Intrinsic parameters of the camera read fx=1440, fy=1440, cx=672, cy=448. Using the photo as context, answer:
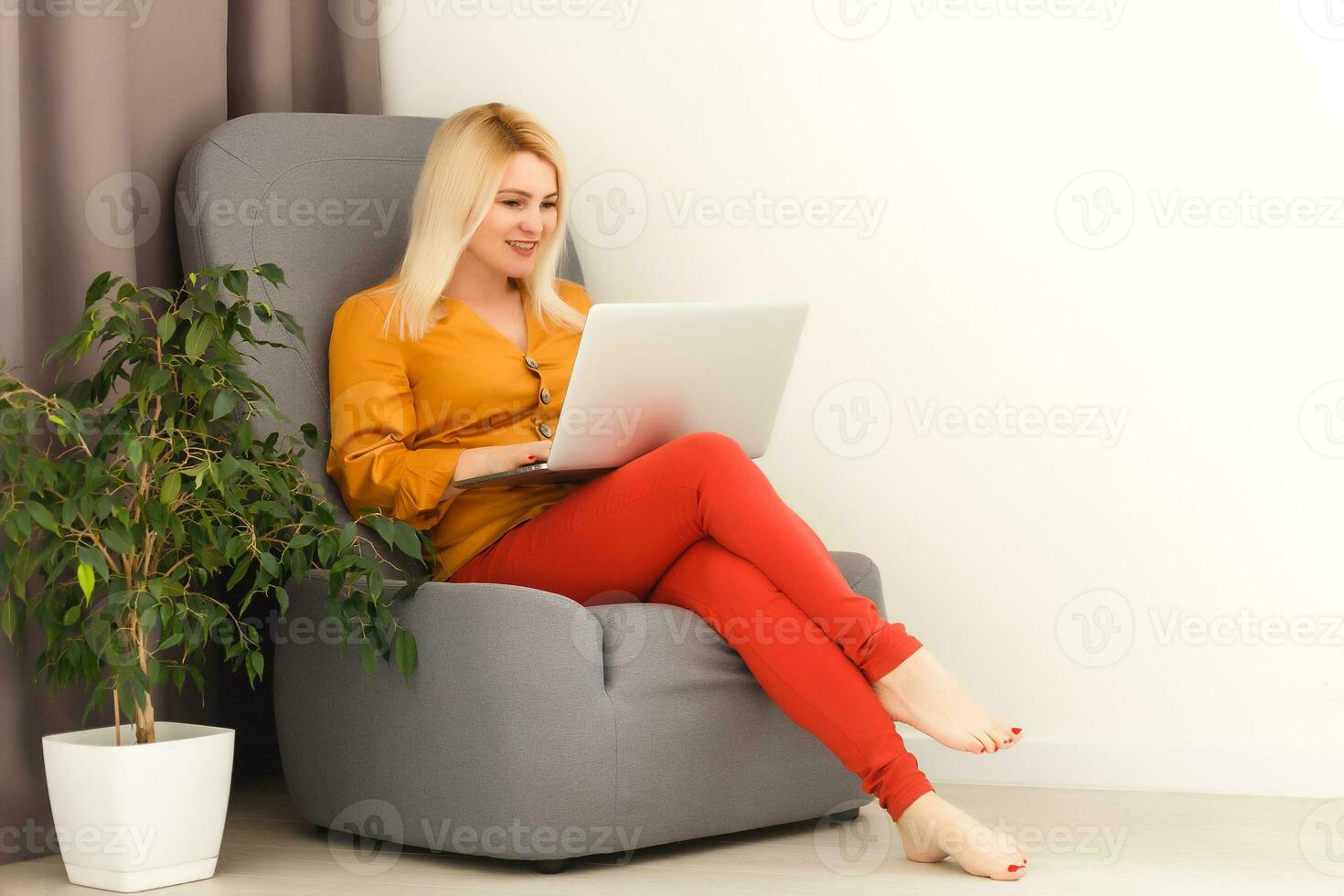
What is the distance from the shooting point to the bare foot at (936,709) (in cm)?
195

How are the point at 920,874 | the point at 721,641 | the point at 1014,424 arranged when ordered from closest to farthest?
the point at 920,874, the point at 721,641, the point at 1014,424

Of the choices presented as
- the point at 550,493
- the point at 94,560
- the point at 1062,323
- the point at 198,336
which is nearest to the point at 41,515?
the point at 94,560

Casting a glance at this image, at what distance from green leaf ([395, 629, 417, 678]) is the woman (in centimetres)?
25

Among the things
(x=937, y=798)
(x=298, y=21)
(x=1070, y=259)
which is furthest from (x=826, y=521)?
(x=298, y=21)

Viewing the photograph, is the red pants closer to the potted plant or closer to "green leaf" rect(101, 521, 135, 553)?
the potted plant

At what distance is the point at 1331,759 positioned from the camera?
251 centimetres

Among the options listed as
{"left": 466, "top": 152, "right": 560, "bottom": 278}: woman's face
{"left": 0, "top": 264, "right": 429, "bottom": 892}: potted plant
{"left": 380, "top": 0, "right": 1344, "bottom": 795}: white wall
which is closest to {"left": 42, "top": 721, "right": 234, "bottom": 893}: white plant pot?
{"left": 0, "top": 264, "right": 429, "bottom": 892}: potted plant

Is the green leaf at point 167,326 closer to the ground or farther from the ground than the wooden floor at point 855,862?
farther from the ground

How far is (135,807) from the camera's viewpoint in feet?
6.10

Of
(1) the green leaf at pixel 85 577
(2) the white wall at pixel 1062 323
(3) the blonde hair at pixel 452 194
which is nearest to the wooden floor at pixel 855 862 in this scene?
(2) the white wall at pixel 1062 323

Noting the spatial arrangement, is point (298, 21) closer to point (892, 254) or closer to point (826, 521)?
point (892, 254)

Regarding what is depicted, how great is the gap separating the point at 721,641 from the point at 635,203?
44.6 inches

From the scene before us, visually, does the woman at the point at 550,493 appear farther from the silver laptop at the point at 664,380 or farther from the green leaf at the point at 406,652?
the green leaf at the point at 406,652

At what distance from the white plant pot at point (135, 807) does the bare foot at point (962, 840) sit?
94cm
